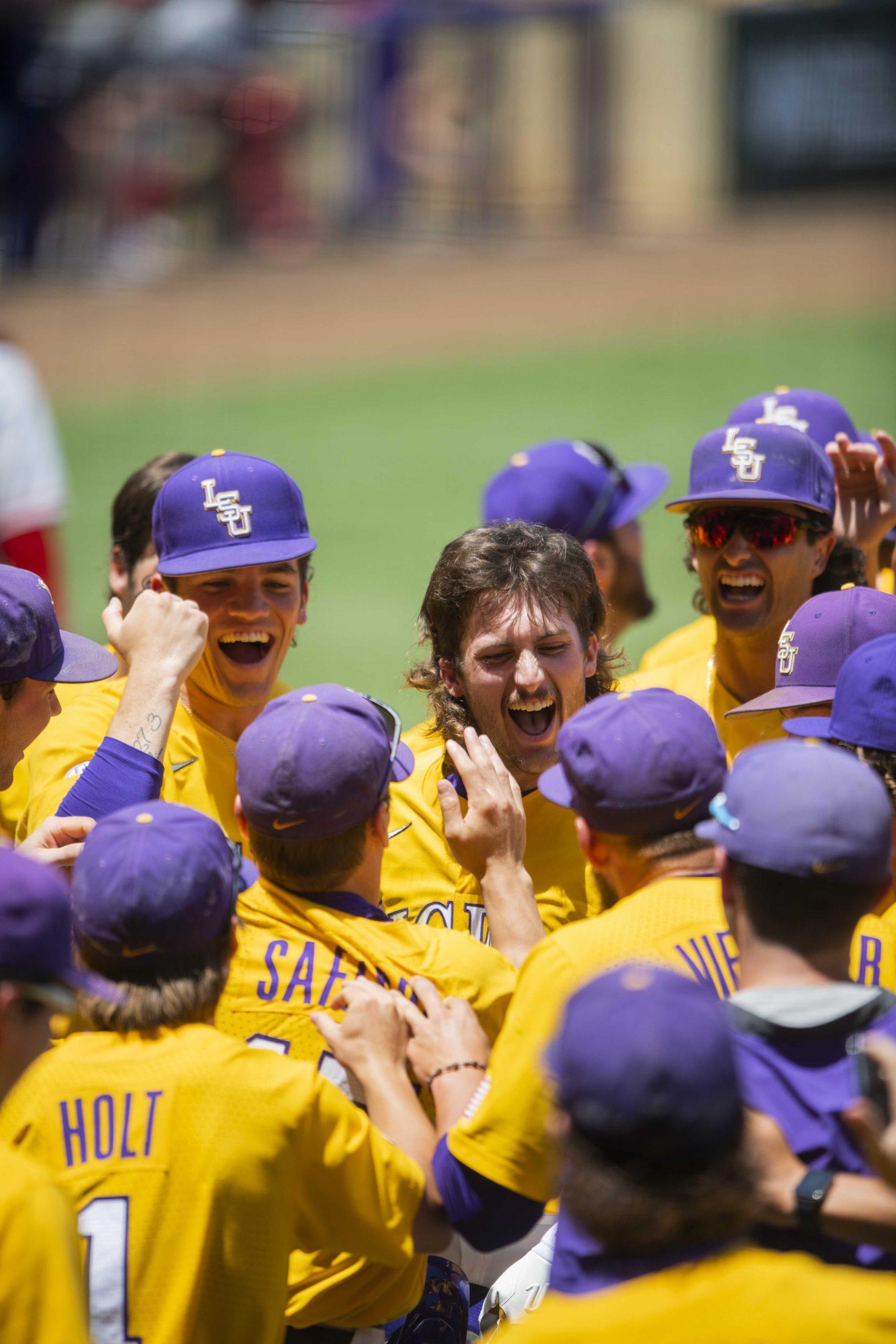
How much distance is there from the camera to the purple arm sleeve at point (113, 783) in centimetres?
339

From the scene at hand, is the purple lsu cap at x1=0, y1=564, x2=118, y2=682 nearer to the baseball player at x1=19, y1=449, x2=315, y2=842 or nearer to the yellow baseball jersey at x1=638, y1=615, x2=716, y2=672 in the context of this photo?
the baseball player at x1=19, y1=449, x2=315, y2=842

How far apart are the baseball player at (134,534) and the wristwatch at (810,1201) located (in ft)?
9.09

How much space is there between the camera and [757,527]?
432cm

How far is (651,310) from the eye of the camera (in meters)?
18.4

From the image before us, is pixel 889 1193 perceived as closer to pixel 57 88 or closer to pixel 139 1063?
pixel 139 1063

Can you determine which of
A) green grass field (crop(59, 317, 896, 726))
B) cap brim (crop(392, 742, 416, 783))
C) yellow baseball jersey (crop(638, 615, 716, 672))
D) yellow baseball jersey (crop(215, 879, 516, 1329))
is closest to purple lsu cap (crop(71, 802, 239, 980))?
yellow baseball jersey (crop(215, 879, 516, 1329))

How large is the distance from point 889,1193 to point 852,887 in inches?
17.6

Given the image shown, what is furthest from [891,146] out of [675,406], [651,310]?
[675,406]

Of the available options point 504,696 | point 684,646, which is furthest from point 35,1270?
point 684,646

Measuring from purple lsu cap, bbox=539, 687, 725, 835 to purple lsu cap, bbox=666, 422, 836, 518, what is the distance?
1579 millimetres

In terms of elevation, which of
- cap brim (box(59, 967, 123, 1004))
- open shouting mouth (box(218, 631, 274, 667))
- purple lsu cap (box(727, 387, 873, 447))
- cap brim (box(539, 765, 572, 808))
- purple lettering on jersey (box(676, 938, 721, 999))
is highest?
purple lsu cap (box(727, 387, 873, 447))

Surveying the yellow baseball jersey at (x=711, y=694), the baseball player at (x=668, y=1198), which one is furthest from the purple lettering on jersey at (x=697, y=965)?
the yellow baseball jersey at (x=711, y=694)

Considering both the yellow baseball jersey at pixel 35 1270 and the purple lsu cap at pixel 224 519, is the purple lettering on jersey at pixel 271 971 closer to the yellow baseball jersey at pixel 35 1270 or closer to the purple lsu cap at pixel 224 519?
the yellow baseball jersey at pixel 35 1270

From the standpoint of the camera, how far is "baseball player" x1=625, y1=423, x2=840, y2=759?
168 inches
